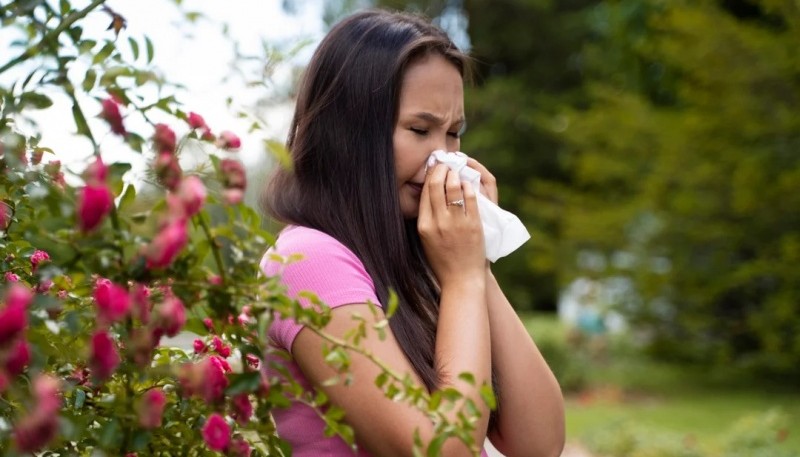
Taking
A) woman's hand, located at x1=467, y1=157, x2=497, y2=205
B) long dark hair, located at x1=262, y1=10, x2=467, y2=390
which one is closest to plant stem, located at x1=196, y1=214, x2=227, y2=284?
long dark hair, located at x1=262, y1=10, x2=467, y2=390

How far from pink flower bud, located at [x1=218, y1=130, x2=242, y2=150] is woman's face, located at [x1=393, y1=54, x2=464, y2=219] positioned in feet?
2.09

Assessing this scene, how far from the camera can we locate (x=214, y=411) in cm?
140

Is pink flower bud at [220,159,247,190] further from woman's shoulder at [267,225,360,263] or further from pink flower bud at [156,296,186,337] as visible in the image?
woman's shoulder at [267,225,360,263]

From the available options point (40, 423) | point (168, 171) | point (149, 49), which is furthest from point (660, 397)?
point (40, 423)

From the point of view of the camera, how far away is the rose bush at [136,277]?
3.94 ft

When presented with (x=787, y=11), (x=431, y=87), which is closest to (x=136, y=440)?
(x=431, y=87)

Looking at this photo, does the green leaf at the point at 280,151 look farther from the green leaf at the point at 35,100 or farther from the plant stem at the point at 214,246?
the green leaf at the point at 35,100

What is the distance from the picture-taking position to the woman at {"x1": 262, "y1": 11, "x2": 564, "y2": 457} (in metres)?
1.87

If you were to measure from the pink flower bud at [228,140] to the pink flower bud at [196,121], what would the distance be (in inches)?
2.2

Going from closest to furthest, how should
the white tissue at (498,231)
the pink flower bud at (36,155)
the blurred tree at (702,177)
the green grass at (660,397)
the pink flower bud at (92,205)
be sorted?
the pink flower bud at (92,205) < the pink flower bud at (36,155) < the white tissue at (498,231) < the green grass at (660,397) < the blurred tree at (702,177)

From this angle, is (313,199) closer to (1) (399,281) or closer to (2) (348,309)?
(1) (399,281)

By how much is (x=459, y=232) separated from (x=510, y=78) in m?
20.4

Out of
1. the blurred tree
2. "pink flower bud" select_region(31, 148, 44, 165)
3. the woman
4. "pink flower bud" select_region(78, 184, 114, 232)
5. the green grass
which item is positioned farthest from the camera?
the blurred tree

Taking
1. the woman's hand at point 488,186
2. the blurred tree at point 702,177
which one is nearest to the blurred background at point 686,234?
the blurred tree at point 702,177
